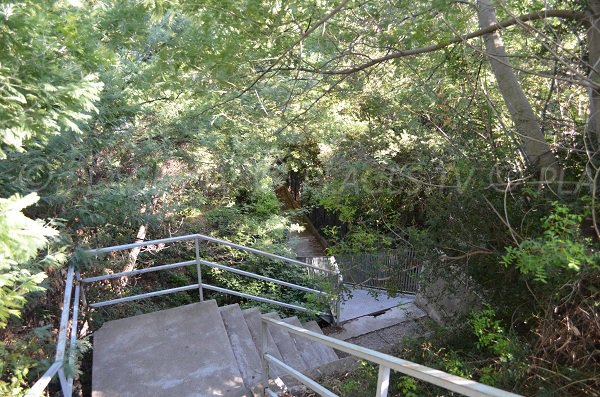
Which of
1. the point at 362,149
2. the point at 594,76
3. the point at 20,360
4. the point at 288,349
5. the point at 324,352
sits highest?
the point at 594,76

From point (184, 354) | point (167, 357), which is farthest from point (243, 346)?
point (167, 357)

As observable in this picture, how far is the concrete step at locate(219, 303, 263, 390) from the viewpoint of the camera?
3.67 m

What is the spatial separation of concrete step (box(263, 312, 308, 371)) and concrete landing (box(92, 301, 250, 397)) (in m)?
0.72

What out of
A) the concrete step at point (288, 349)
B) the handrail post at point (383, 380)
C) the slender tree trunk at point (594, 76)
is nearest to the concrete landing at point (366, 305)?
the concrete step at point (288, 349)

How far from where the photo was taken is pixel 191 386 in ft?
11.2

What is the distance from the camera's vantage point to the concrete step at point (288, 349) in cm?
455

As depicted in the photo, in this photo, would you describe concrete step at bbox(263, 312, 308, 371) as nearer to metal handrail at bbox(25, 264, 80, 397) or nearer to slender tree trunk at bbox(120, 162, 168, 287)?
metal handrail at bbox(25, 264, 80, 397)

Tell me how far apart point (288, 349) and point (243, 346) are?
0.82 m

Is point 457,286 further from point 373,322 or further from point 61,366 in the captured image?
point 61,366

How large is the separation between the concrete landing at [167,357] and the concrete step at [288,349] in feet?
2.36

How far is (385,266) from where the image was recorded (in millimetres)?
5164

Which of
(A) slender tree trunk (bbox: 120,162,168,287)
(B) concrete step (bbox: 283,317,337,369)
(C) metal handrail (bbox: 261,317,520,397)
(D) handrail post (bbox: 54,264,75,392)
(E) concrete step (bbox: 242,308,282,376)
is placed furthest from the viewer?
(A) slender tree trunk (bbox: 120,162,168,287)

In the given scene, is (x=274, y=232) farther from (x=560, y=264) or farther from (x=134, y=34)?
(x=560, y=264)

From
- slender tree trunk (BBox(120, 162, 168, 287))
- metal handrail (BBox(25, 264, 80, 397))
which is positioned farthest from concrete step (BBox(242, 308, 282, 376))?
slender tree trunk (BBox(120, 162, 168, 287))
